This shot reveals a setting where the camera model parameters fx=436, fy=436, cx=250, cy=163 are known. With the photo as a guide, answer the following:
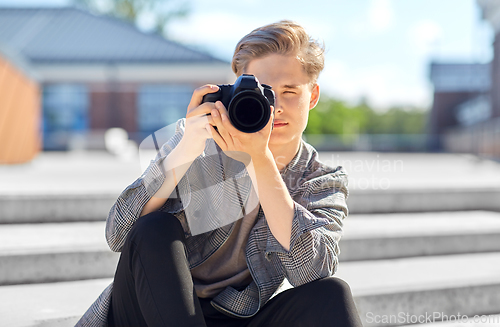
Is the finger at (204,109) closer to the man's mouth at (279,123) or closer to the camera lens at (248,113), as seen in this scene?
the camera lens at (248,113)

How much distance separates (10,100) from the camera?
4605mm

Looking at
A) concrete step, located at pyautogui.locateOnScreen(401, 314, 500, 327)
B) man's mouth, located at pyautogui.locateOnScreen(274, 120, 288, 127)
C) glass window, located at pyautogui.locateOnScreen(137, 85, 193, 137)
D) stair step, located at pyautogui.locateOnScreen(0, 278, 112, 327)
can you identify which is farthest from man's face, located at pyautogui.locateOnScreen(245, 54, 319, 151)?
glass window, located at pyautogui.locateOnScreen(137, 85, 193, 137)

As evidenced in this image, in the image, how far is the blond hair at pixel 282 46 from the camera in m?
1.12

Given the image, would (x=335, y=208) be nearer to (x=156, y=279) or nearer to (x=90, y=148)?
(x=156, y=279)

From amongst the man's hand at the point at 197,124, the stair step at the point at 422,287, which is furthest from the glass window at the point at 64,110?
the man's hand at the point at 197,124

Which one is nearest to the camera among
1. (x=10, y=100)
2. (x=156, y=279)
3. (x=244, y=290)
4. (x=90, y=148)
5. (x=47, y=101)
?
(x=156, y=279)

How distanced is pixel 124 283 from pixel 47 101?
14772 millimetres

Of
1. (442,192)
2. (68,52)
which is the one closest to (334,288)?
(442,192)

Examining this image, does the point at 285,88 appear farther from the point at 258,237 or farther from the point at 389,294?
the point at 389,294

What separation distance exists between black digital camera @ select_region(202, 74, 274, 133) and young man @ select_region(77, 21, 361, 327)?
2 cm

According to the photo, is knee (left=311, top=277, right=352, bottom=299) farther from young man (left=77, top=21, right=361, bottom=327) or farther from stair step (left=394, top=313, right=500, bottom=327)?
stair step (left=394, top=313, right=500, bottom=327)

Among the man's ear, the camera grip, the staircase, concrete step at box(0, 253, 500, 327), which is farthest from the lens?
the staircase

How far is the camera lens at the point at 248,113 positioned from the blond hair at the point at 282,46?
0.70 feet

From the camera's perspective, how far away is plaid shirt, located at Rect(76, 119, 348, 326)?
3.37 ft
